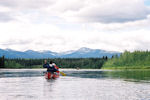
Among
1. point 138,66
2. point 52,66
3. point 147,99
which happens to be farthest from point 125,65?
point 147,99

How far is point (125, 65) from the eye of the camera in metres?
199

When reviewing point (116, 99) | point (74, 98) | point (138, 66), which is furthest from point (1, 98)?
point (138, 66)

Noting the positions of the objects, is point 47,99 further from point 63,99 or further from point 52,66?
point 52,66

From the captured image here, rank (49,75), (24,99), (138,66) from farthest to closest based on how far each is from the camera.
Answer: (138,66)
(49,75)
(24,99)

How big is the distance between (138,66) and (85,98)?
17195cm

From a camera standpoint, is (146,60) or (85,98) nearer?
(85,98)

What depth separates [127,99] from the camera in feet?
77.4

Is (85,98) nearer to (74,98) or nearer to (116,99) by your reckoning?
(74,98)

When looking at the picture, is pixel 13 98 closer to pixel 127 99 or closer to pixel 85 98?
pixel 85 98

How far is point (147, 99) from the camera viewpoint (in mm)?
23328

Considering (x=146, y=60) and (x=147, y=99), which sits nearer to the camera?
(x=147, y=99)

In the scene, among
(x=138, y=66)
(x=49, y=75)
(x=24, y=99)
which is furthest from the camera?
(x=138, y=66)

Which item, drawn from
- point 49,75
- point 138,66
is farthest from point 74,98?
point 138,66

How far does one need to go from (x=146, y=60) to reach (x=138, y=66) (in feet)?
36.2
